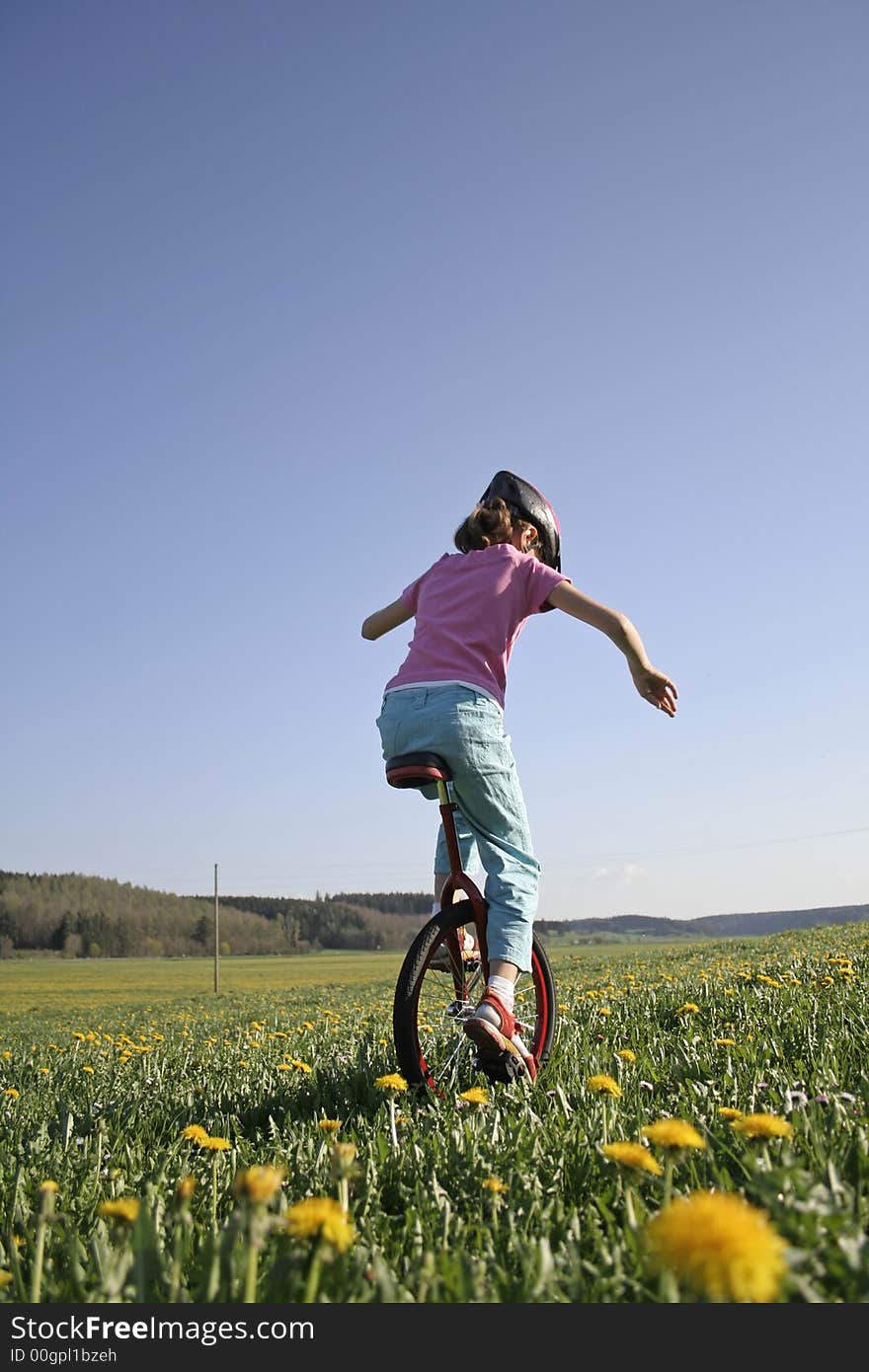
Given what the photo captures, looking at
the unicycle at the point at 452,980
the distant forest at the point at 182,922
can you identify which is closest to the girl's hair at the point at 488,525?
the unicycle at the point at 452,980

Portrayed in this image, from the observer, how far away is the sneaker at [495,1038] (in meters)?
3.21

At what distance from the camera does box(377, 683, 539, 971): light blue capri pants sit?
3596mm

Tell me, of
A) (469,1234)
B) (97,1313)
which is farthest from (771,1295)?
(97,1313)

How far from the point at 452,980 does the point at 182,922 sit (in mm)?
158987

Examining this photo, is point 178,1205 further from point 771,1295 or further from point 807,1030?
point 807,1030

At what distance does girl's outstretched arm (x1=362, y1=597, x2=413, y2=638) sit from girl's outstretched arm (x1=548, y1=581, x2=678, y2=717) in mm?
1174

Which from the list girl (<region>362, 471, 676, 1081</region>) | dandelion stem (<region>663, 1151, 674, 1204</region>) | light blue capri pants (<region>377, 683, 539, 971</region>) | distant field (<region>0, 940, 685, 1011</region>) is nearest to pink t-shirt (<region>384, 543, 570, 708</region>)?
girl (<region>362, 471, 676, 1081</region>)

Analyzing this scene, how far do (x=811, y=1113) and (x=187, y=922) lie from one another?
530 ft

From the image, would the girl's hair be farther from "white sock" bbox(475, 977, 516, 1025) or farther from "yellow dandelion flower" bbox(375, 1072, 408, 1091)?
"yellow dandelion flower" bbox(375, 1072, 408, 1091)

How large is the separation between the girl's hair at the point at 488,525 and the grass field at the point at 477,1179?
2.47 metres

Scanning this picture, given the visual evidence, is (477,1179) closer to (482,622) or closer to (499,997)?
(499,997)

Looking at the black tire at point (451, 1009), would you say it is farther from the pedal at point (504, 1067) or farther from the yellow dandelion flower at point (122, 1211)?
the yellow dandelion flower at point (122, 1211)

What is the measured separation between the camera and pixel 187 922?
15225 cm

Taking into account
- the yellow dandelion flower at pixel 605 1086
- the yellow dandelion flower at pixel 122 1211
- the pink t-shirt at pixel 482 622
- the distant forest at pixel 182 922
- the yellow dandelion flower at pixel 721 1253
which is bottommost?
the distant forest at pixel 182 922
